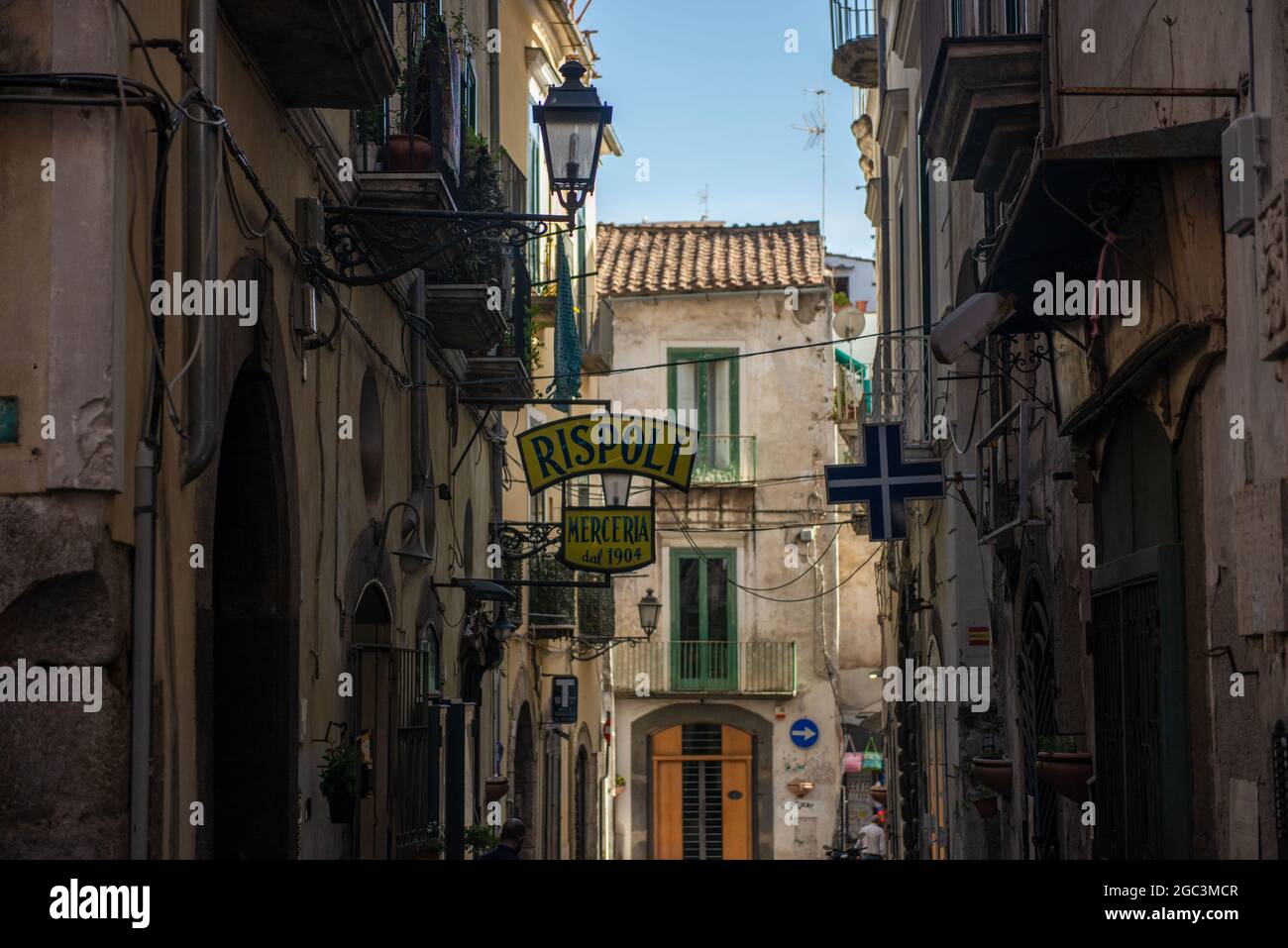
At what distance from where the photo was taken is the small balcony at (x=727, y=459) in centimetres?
3494

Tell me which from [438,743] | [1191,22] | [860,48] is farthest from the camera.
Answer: [860,48]

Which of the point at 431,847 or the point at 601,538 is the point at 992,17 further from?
the point at 601,538

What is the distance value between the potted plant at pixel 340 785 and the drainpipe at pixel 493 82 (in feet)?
32.4

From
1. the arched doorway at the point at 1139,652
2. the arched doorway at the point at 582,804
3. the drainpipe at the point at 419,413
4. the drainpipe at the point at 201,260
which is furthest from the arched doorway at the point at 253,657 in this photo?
the arched doorway at the point at 582,804

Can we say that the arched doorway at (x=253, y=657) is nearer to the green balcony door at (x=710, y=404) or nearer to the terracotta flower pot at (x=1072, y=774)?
the terracotta flower pot at (x=1072, y=774)

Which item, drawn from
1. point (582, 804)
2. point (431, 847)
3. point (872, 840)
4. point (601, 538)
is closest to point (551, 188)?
point (431, 847)

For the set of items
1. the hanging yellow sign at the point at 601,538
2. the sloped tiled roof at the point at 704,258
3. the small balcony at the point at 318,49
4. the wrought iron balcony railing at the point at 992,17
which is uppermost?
the sloped tiled roof at the point at 704,258

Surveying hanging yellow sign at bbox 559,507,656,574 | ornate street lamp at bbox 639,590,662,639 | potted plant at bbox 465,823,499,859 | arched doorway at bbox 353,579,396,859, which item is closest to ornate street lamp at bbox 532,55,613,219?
arched doorway at bbox 353,579,396,859

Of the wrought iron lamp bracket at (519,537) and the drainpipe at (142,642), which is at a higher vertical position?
the wrought iron lamp bracket at (519,537)

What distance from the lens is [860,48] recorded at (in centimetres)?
2472

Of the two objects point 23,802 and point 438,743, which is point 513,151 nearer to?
point 438,743

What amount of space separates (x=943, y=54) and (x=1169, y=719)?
370cm
